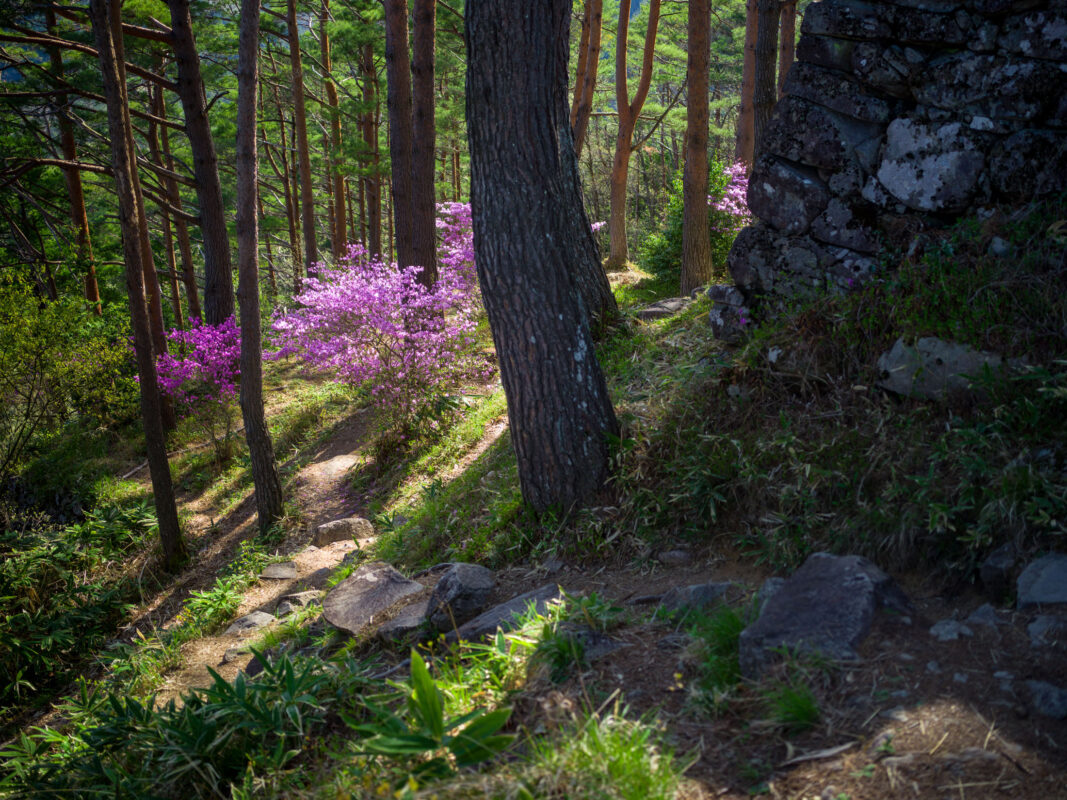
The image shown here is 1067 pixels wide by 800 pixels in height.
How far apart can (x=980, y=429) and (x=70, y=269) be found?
48.2 feet

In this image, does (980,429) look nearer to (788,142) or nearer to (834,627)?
(834,627)

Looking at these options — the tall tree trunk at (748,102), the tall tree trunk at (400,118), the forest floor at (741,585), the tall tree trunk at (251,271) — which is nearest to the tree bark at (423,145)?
the tall tree trunk at (400,118)

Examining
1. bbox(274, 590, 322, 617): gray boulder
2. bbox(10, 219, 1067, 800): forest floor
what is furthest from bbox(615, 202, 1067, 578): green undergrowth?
bbox(274, 590, 322, 617): gray boulder

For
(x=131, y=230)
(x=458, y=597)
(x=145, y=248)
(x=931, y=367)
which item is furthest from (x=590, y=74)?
(x=458, y=597)

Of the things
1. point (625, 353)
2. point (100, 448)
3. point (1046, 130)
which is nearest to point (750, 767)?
point (1046, 130)

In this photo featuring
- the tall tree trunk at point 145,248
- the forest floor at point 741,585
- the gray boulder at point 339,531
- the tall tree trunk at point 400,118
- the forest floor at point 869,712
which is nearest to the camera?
the forest floor at point 869,712

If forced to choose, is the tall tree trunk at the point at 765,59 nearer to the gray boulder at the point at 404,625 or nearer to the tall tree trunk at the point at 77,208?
the gray boulder at the point at 404,625

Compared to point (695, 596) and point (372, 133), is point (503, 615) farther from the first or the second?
point (372, 133)

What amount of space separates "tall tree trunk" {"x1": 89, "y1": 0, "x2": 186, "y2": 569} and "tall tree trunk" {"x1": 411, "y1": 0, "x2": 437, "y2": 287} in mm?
3538

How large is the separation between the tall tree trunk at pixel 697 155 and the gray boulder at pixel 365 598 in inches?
277

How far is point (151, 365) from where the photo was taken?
7.44 meters

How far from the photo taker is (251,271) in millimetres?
7289

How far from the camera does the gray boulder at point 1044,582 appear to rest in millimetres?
2420

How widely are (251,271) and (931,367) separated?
6.47m
